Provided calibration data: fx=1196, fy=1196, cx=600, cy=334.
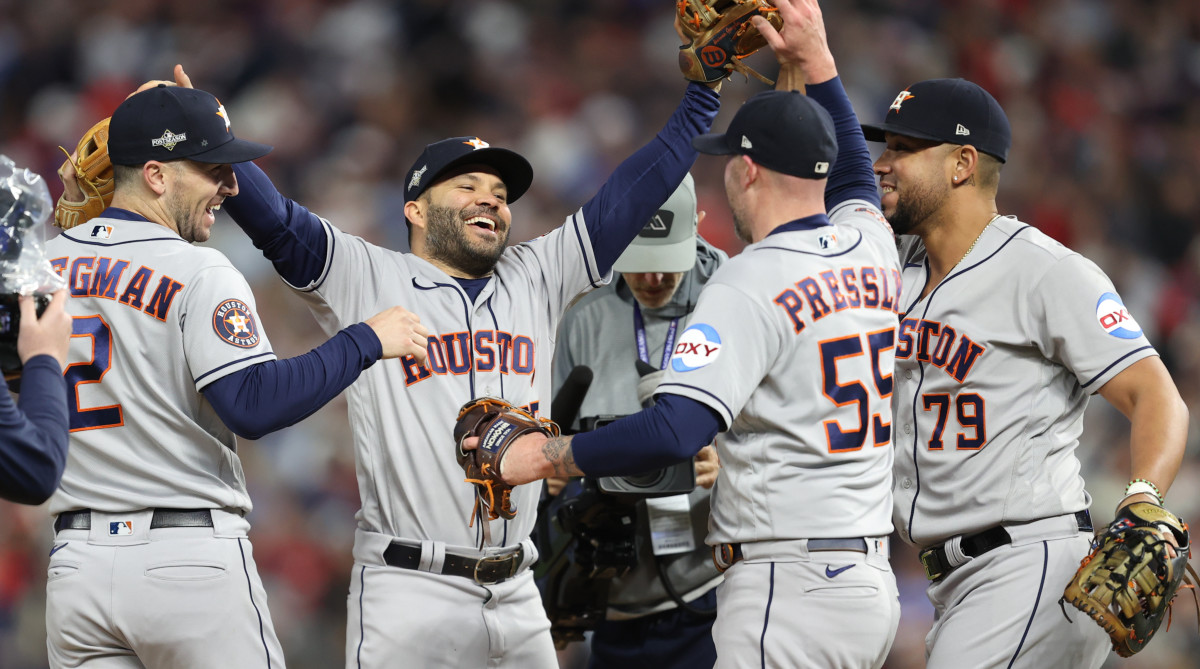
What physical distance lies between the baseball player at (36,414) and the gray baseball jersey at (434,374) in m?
1.11

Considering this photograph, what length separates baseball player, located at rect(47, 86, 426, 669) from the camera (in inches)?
121

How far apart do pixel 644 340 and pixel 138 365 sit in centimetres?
198

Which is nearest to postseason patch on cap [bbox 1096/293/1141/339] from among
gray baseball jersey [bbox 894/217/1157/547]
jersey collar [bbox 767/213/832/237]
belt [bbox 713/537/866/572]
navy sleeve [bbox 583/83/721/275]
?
gray baseball jersey [bbox 894/217/1157/547]

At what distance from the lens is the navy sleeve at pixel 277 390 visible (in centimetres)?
305

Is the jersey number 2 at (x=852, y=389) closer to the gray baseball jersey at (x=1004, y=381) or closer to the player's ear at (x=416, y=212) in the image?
the gray baseball jersey at (x=1004, y=381)

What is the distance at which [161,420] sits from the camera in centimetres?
316

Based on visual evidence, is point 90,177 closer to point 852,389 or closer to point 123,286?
point 123,286

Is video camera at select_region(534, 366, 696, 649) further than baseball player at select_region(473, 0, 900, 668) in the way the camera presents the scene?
Yes

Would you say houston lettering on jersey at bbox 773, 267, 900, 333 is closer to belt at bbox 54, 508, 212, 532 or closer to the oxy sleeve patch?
the oxy sleeve patch

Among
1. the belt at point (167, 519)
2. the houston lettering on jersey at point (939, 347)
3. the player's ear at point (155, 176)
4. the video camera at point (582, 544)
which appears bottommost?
the video camera at point (582, 544)

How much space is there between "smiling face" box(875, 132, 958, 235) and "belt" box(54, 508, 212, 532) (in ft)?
7.35

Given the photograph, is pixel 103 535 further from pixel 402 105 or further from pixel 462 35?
pixel 462 35

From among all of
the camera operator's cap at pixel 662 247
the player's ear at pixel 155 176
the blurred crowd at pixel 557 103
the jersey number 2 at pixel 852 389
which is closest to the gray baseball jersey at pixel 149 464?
the player's ear at pixel 155 176

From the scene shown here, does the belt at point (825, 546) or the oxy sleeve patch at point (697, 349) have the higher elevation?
the oxy sleeve patch at point (697, 349)
